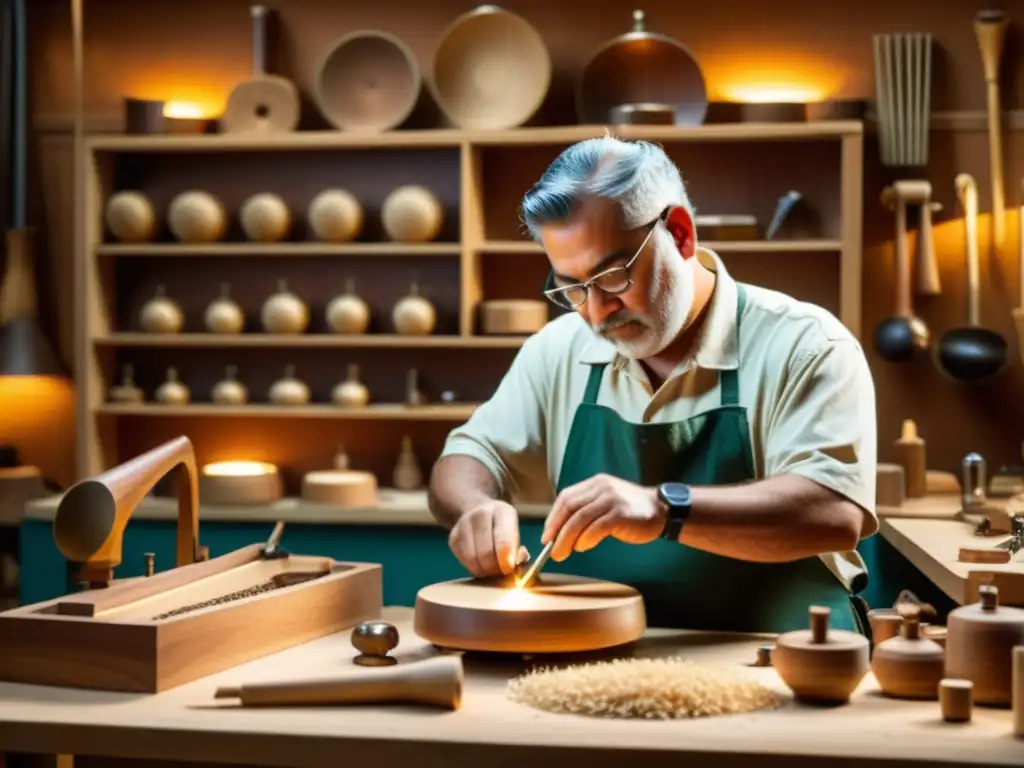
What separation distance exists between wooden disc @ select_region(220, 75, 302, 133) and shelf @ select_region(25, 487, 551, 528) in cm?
147

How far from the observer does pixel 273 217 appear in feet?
17.7

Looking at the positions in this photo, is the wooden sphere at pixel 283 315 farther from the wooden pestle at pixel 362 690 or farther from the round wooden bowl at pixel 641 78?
the wooden pestle at pixel 362 690

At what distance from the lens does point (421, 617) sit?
228 centimetres

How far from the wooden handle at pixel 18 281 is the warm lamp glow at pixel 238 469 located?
1.00m

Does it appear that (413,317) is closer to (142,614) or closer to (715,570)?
(715,570)

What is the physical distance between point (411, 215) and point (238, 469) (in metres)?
1.16

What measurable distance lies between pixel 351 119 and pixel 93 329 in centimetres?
132

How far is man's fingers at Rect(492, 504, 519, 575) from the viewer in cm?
240

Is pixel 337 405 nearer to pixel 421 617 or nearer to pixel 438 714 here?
pixel 421 617

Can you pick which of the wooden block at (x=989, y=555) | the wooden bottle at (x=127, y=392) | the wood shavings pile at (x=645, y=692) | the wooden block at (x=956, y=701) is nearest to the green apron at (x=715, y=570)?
the wooden block at (x=989, y=555)

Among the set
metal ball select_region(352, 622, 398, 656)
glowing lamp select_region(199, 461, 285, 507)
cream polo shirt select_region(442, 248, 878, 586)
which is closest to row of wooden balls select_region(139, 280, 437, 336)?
glowing lamp select_region(199, 461, 285, 507)

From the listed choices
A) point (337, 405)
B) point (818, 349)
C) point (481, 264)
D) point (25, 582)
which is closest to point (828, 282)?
point (481, 264)

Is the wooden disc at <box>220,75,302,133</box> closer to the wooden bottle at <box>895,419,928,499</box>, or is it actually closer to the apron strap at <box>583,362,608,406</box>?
the wooden bottle at <box>895,419,928,499</box>

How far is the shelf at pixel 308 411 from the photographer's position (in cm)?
524
